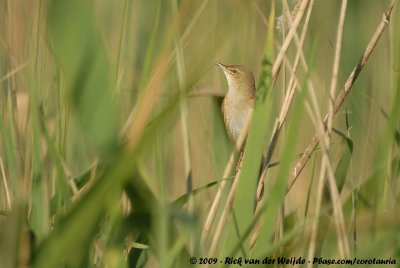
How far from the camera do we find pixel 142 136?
113cm

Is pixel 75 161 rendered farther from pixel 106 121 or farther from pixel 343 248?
pixel 106 121

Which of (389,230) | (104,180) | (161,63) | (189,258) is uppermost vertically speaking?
(161,63)

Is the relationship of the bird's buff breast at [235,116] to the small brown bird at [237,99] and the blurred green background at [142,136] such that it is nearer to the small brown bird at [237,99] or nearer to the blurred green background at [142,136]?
the small brown bird at [237,99]

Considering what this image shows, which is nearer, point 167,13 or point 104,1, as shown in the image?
point 167,13

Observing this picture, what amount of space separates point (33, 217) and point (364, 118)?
3.84ft

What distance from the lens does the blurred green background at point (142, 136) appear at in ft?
4.16

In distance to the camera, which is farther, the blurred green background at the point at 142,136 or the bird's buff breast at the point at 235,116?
the bird's buff breast at the point at 235,116

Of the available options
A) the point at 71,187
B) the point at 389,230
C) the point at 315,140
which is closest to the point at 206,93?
the point at 315,140

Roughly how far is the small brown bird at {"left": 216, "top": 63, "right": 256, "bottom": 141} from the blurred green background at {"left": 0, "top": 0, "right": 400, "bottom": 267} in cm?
9

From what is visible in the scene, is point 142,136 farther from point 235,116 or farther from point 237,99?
point 237,99

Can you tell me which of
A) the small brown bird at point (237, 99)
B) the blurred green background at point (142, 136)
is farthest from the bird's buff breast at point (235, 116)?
the blurred green background at point (142, 136)

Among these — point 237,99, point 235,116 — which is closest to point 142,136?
point 235,116

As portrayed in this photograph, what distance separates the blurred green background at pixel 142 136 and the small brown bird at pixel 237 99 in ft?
0.31

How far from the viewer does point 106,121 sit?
1.31 m
